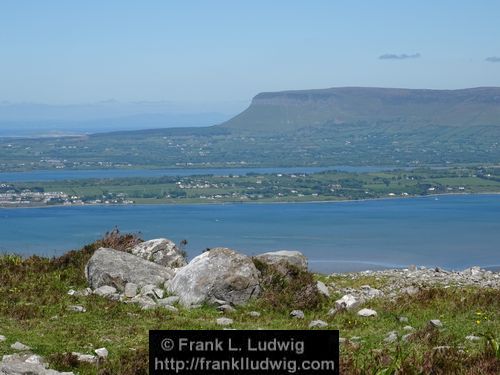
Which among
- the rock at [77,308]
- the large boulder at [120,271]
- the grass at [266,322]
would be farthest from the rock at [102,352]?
the large boulder at [120,271]

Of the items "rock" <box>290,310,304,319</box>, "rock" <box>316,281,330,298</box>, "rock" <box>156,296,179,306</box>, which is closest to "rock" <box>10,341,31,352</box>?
"rock" <box>156,296,179,306</box>

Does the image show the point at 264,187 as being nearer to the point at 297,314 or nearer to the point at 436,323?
the point at 297,314

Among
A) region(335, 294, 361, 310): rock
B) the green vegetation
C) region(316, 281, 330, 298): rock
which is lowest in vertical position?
the green vegetation

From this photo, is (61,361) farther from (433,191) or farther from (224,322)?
(433,191)

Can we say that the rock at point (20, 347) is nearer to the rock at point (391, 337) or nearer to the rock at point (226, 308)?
the rock at point (226, 308)

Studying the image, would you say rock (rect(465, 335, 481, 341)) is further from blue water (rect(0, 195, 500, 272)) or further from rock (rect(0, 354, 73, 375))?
blue water (rect(0, 195, 500, 272))
